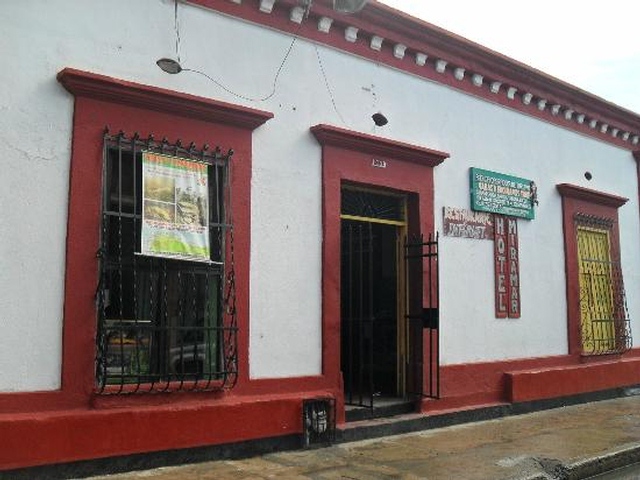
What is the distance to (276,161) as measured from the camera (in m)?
6.42

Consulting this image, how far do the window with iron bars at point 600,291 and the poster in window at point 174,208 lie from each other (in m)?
6.48

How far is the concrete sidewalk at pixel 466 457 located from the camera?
534 cm

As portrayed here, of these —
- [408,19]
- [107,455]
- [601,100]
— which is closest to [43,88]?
[107,455]

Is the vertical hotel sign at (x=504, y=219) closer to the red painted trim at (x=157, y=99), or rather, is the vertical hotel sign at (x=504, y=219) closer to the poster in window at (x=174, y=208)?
the red painted trim at (x=157, y=99)

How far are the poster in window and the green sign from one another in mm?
3948

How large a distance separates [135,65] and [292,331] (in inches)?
111

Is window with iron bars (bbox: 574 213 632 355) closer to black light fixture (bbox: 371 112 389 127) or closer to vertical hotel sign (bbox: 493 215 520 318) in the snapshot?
vertical hotel sign (bbox: 493 215 520 318)

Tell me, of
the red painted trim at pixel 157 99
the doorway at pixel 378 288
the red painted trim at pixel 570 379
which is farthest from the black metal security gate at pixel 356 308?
the red painted trim at pixel 570 379

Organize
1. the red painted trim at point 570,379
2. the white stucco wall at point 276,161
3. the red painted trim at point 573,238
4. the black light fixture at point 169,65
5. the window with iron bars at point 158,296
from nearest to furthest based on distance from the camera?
the white stucco wall at point 276,161 < the window with iron bars at point 158,296 < the black light fixture at point 169,65 < the red painted trim at point 570,379 < the red painted trim at point 573,238

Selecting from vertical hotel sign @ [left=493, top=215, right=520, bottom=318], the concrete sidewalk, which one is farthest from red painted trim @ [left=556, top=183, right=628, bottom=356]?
the concrete sidewalk

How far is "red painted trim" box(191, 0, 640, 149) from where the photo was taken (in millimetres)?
6633

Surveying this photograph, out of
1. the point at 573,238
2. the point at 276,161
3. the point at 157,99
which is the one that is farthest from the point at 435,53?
the point at 157,99

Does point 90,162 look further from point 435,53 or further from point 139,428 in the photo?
point 435,53

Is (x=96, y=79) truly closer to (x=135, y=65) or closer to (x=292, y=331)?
(x=135, y=65)
